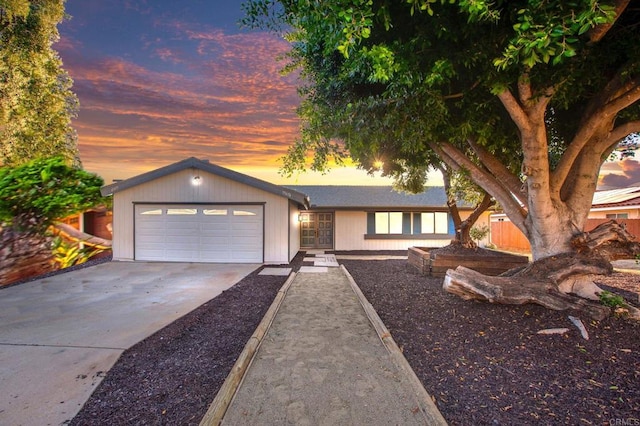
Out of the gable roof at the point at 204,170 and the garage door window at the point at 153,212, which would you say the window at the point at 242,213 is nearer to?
the gable roof at the point at 204,170

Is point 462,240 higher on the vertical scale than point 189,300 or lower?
higher

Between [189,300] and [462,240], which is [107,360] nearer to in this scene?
[189,300]

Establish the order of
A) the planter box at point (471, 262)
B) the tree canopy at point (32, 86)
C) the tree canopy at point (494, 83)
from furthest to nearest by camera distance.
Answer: the tree canopy at point (32, 86) → the planter box at point (471, 262) → the tree canopy at point (494, 83)

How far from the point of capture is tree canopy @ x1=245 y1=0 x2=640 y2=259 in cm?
369

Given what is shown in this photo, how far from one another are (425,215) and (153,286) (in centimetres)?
1357

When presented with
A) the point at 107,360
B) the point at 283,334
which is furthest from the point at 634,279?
the point at 107,360

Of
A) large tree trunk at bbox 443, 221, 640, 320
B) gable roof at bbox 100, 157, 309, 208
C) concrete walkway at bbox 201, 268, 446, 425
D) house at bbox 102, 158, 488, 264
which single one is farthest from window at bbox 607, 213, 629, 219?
concrete walkway at bbox 201, 268, 446, 425

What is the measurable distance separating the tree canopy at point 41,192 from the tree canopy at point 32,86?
29.9 ft

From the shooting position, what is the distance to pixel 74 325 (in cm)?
478

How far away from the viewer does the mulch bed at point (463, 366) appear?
2590mm

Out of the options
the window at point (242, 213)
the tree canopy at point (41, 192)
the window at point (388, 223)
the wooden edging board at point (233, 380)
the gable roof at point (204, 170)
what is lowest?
the wooden edging board at point (233, 380)

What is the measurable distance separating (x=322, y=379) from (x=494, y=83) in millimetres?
4730

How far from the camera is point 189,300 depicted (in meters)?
6.32

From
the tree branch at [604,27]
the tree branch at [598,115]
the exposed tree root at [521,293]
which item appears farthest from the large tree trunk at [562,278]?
the tree branch at [604,27]
